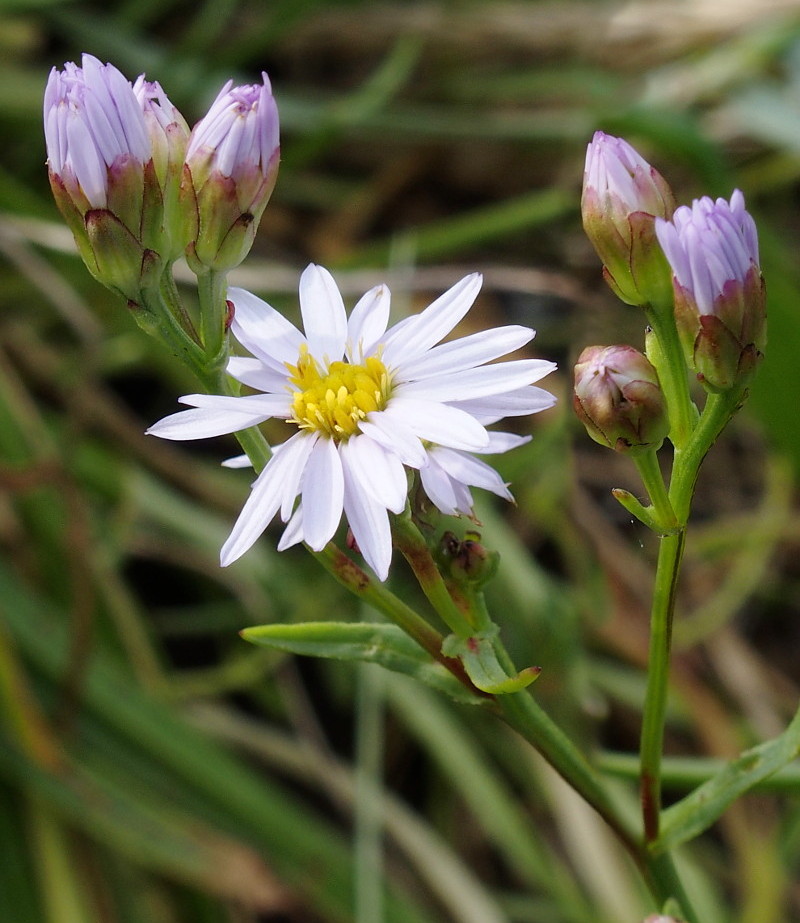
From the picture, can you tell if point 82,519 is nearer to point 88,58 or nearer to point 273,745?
point 273,745

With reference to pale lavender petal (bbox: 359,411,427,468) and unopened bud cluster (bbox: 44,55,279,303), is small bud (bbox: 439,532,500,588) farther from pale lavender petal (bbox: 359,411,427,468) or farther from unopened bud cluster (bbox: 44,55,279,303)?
unopened bud cluster (bbox: 44,55,279,303)

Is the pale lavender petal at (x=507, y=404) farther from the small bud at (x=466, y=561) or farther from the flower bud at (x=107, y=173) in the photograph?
the flower bud at (x=107, y=173)

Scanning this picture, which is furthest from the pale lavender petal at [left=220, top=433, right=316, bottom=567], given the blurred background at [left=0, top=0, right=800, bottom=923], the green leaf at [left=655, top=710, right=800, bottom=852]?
the blurred background at [left=0, top=0, right=800, bottom=923]

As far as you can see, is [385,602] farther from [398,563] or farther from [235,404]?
[398,563]

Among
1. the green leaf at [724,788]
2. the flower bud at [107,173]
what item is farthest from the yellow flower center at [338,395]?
the green leaf at [724,788]

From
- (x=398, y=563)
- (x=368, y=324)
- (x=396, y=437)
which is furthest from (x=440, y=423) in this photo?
(x=398, y=563)

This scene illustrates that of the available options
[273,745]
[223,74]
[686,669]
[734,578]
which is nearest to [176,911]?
[273,745]
